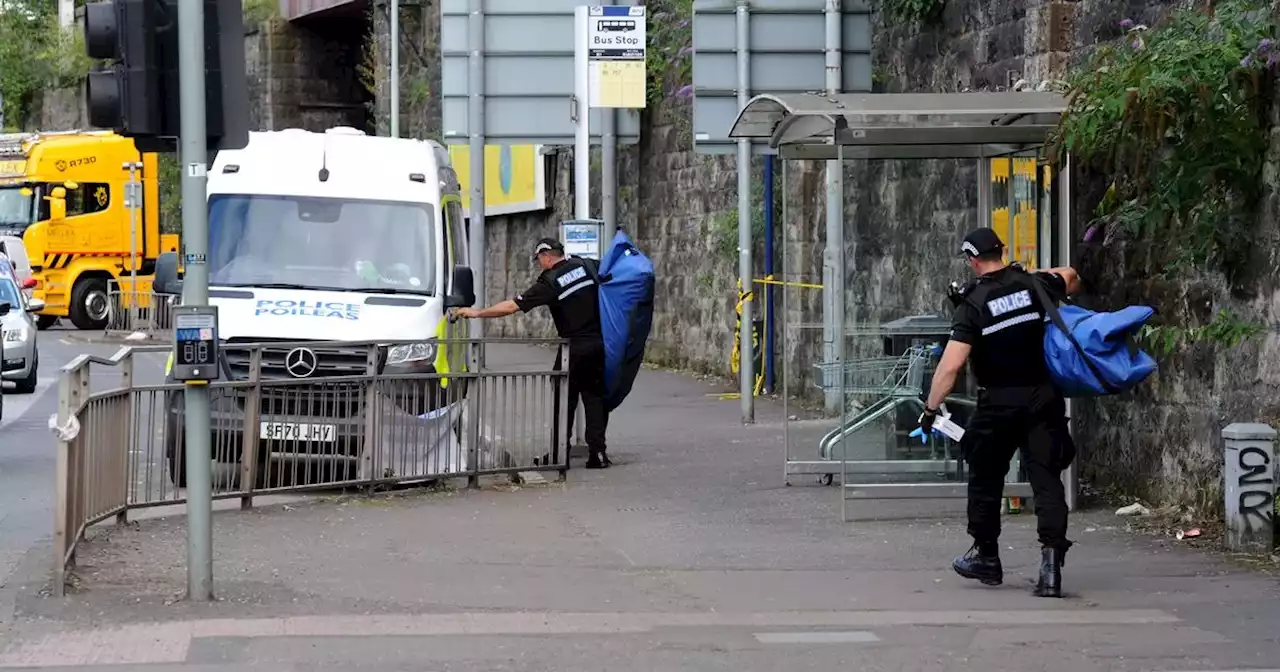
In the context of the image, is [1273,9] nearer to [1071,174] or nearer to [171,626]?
[1071,174]

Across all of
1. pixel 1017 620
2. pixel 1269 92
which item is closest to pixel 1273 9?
pixel 1269 92

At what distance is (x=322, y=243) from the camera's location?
49.2 feet

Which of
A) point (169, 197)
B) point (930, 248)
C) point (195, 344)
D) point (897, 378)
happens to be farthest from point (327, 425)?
point (169, 197)

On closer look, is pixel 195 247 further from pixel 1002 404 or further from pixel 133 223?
pixel 133 223

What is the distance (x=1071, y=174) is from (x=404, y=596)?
5.09m

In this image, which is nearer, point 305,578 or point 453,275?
point 305,578

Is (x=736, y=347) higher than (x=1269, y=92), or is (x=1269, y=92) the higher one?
(x=1269, y=92)

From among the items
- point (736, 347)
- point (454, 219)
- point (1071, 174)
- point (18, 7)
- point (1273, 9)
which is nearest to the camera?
point (1273, 9)

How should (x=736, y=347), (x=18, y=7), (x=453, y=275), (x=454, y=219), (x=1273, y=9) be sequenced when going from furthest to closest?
(x=18, y=7) → (x=736, y=347) → (x=454, y=219) → (x=453, y=275) → (x=1273, y=9)

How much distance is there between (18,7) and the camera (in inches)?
2559

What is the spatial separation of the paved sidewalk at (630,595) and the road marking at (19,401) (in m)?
8.36

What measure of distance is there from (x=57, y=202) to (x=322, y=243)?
26.0 meters

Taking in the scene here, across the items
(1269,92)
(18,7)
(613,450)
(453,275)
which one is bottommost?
(613,450)

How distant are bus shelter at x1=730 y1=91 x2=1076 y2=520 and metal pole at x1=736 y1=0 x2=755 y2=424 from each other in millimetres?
2832
